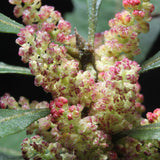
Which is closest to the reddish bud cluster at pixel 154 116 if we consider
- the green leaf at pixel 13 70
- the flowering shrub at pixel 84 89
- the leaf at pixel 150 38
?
the flowering shrub at pixel 84 89

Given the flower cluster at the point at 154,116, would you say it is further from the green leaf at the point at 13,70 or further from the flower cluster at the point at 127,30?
the green leaf at the point at 13,70

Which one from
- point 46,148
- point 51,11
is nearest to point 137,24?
point 51,11

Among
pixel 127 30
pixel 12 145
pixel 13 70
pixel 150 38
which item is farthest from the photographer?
pixel 150 38

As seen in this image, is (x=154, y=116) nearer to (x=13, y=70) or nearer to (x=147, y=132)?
(x=147, y=132)

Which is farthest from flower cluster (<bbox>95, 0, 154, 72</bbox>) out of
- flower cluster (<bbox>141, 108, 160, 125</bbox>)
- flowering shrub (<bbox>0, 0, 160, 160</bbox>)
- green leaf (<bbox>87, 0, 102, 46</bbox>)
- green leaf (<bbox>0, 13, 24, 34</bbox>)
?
green leaf (<bbox>0, 13, 24, 34</bbox>)

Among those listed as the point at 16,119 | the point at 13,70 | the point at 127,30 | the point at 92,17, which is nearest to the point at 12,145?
the point at 13,70

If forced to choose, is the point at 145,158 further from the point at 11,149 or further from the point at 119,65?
the point at 11,149
